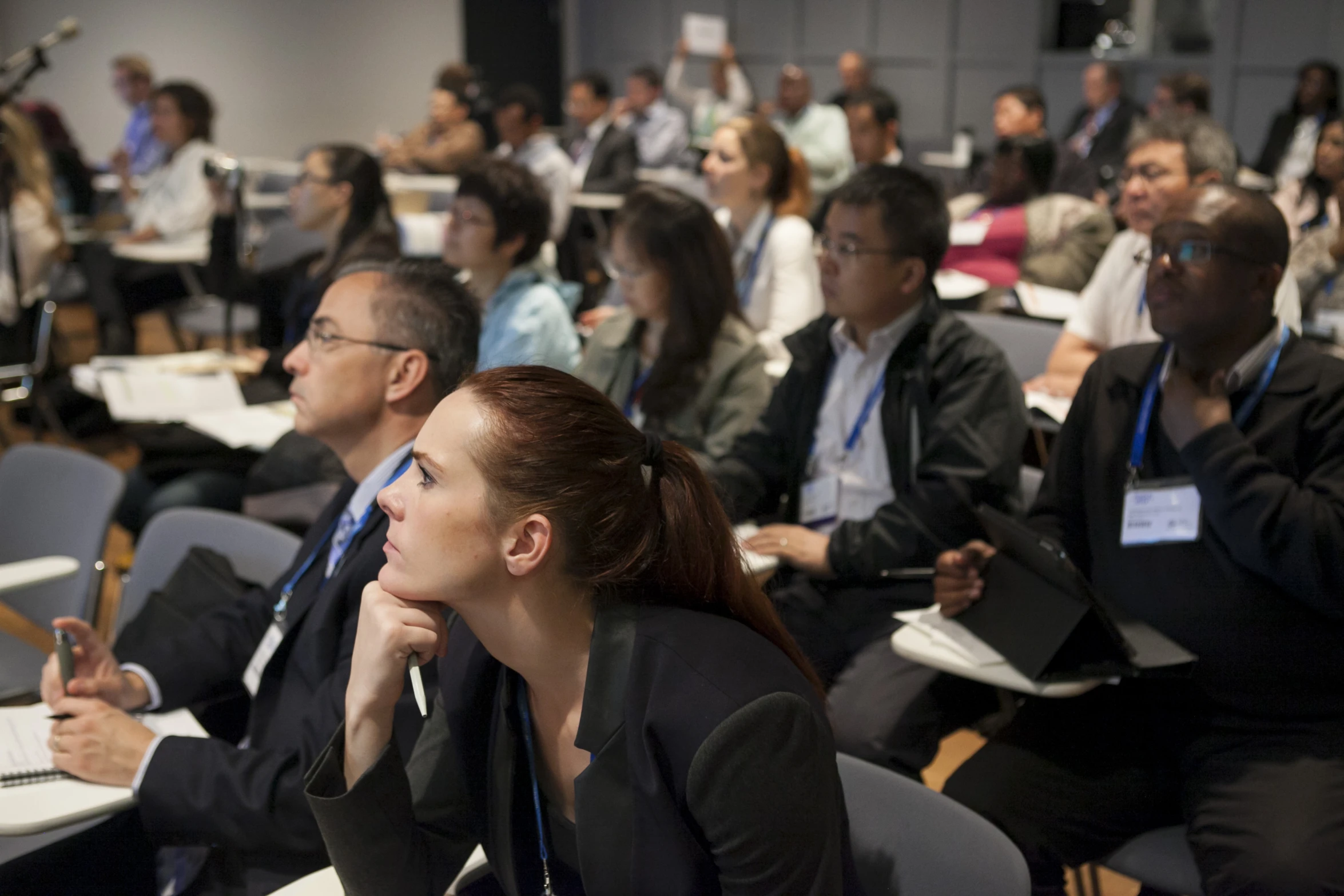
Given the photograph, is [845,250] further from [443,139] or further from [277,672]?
[443,139]

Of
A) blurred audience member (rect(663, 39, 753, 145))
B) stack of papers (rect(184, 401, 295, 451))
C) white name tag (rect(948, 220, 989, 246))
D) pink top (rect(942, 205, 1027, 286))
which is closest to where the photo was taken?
stack of papers (rect(184, 401, 295, 451))

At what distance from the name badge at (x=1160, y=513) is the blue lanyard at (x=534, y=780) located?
1.10 metres

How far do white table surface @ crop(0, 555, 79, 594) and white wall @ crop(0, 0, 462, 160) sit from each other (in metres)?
9.24

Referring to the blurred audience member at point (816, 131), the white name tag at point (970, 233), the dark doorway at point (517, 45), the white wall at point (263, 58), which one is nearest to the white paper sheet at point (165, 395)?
→ the white name tag at point (970, 233)

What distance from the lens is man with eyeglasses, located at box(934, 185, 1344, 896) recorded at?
1.67 m

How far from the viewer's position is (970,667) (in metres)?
1.75

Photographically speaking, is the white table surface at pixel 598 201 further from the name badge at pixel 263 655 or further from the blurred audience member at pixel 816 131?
the name badge at pixel 263 655

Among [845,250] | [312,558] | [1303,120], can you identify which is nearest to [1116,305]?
[845,250]

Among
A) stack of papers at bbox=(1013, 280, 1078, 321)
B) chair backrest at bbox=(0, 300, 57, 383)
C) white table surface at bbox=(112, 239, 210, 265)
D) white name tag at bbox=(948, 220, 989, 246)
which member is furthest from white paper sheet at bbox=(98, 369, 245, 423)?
white name tag at bbox=(948, 220, 989, 246)

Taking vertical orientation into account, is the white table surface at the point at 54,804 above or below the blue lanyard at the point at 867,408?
below

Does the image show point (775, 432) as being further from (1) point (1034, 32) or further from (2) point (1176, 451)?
(1) point (1034, 32)

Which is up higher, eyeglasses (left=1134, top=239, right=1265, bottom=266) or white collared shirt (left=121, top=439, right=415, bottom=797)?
eyeglasses (left=1134, top=239, right=1265, bottom=266)

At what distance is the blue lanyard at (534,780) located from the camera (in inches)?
49.9

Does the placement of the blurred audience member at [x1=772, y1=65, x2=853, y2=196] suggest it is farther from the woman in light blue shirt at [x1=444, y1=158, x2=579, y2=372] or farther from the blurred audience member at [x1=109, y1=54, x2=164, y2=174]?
the woman in light blue shirt at [x1=444, y1=158, x2=579, y2=372]
